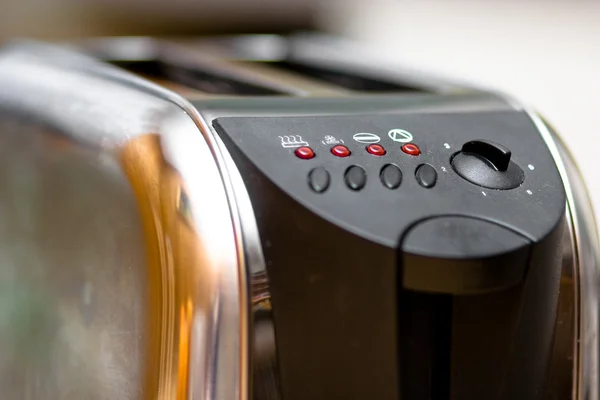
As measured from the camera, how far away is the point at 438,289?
0.33m

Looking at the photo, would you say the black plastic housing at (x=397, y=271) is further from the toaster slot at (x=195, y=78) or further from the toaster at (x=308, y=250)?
the toaster slot at (x=195, y=78)

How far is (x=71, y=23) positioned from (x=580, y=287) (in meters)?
0.96

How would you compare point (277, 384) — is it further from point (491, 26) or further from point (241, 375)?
point (491, 26)

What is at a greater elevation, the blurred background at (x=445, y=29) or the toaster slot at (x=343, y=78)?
the toaster slot at (x=343, y=78)

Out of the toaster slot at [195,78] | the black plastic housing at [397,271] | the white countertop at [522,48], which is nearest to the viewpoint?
the black plastic housing at [397,271]

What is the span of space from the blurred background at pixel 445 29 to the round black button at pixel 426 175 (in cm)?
42

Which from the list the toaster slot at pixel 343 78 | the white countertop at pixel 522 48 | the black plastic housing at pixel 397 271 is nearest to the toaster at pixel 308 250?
A: the black plastic housing at pixel 397 271

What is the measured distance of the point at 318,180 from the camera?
0.35 metres

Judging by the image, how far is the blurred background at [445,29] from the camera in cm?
88

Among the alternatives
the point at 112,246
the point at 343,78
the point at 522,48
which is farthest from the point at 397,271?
the point at 522,48

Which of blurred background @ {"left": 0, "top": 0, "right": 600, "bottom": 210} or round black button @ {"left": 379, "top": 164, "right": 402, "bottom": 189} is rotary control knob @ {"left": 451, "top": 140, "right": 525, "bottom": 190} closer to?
round black button @ {"left": 379, "top": 164, "right": 402, "bottom": 189}

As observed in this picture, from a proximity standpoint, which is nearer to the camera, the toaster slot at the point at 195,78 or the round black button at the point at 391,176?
the round black button at the point at 391,176

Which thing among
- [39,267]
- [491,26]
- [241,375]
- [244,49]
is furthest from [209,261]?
[491,26]

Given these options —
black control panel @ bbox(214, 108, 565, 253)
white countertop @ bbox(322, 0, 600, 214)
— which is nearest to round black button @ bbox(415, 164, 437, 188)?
black control panel @ bbox(214, 108, 565, 253)
